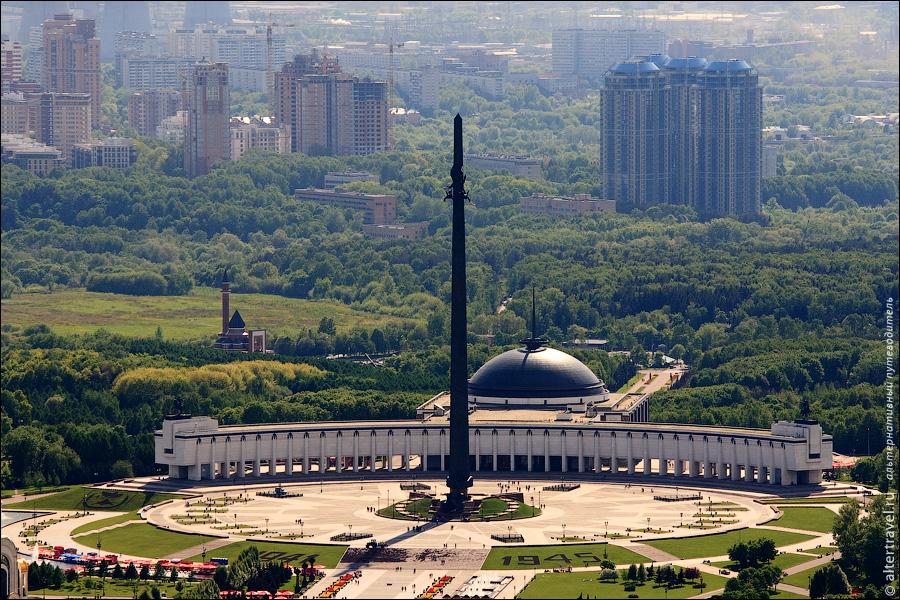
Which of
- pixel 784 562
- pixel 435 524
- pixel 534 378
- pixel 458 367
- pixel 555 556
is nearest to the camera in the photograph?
pixel 784 562

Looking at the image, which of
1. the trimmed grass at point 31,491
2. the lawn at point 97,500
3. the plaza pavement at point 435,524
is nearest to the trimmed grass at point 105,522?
the plaza pavement at point 435,524

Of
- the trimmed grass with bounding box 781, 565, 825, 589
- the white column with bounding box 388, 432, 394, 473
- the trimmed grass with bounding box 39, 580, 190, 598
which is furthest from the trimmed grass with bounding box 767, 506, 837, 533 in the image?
the trimmed grass with bounding box 39, 580, 190, 598

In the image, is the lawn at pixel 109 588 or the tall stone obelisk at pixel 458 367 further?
the tall stone obelisk at pixel 458 367

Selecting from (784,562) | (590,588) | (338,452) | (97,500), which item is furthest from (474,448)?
(590,588)

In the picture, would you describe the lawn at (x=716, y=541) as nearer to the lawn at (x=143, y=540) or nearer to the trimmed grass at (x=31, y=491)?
the lawn at (x=143, y=540)

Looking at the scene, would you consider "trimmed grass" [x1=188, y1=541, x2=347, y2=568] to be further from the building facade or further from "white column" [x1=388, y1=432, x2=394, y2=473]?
"white column" [x1=388, y1=432, x2=394, y2=473]

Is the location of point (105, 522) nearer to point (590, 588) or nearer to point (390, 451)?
point (390, 451)

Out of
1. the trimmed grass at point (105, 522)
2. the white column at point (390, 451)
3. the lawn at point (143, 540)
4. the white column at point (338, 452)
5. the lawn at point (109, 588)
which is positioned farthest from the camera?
the white column at point (338, 452)
